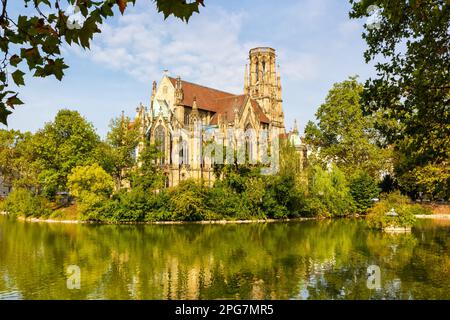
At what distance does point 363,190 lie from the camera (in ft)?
177

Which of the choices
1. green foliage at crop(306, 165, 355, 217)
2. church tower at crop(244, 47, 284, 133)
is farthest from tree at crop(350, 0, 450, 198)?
church tower at crop(244, 47, 284, 133)

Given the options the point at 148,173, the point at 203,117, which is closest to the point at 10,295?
the point at 148,173

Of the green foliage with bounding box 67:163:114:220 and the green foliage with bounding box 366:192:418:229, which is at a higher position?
the green foliage with bounding box 67:163:114:220

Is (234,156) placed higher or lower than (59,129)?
lower

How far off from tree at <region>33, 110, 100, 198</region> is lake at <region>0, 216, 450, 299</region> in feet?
52.5

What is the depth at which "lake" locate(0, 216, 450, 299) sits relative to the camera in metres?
14.8

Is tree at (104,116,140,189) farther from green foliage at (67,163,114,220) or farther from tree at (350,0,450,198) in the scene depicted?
tree at (350,0,450,198)

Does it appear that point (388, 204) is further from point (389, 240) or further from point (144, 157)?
point (144, 157)

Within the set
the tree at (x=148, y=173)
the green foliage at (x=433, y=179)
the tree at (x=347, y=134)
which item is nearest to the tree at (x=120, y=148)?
the tree at (x=148, y=173)
